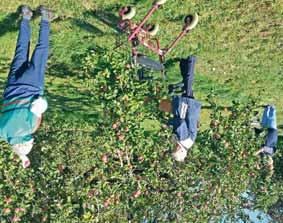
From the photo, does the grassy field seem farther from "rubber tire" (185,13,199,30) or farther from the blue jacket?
the blue jacket

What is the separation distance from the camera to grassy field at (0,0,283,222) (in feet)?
33.8

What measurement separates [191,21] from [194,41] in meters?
1.04

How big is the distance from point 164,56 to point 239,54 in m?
1.58

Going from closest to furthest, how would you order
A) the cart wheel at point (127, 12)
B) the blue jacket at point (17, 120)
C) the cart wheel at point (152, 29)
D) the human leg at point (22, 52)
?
the blue jacket at point (17, 120) < the human leg at point (22, 52) < the cart wheel at point (127, 12) < the cart wheel at point (152, 29)

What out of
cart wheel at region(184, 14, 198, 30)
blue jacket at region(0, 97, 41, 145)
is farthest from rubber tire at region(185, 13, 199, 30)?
blue jacket at region(0, 97, 41, 145)

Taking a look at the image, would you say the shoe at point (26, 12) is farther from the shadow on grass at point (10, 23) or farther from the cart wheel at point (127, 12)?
the cart wheel at point (127, 12)

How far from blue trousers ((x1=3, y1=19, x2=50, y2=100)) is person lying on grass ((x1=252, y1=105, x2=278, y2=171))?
14.7 ft

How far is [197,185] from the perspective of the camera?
1048cm

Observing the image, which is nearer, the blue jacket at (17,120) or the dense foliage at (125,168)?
the blue jacket at (17,120)

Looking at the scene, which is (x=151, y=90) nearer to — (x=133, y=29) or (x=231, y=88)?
(x=133, y=29)

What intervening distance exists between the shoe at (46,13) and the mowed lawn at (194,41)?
0.25 meters

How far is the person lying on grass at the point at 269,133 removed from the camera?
1144 centimetres

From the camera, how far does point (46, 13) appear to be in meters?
9.48

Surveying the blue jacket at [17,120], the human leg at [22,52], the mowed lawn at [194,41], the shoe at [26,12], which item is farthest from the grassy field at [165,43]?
the blue jacket at [17,120]
